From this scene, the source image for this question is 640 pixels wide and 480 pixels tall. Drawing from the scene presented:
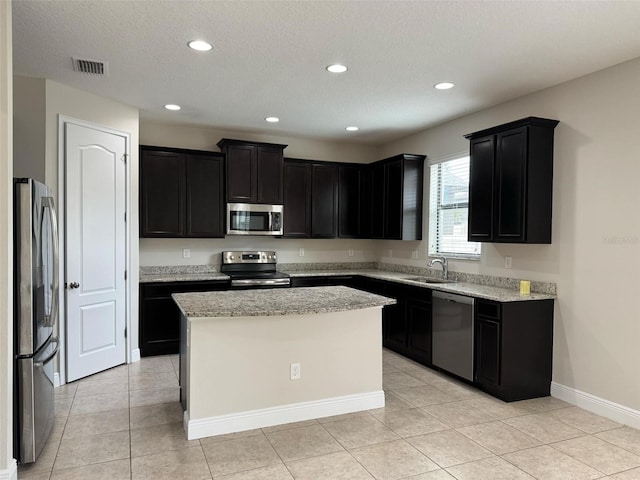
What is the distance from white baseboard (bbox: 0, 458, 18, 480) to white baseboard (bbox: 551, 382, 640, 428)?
4035 mm

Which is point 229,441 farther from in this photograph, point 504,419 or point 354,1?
point 354,1

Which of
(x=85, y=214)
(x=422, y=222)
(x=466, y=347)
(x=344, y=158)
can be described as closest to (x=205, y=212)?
(x=85, y=214)

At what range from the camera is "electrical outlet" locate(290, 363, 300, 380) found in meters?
3.28

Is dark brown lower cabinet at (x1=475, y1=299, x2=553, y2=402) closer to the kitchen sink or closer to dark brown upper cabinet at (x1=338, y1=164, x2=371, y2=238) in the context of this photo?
the kitchen sink

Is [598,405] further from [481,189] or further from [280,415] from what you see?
[280,415]

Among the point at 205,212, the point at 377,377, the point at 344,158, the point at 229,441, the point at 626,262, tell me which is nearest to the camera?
the point at 229,441

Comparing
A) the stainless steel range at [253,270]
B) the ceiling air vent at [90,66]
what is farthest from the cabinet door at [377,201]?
the ceiling air vent at [90,66]

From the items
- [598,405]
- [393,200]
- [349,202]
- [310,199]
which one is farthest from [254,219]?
[598,405]

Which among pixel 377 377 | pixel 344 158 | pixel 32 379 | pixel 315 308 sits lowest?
pixel 377 377

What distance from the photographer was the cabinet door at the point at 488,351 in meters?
3.70

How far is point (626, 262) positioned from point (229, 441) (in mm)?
3217

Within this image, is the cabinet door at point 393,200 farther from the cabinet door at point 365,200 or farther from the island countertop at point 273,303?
the island countertop at point 273,303

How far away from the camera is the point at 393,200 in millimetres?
5727

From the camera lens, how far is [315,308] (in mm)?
3084
